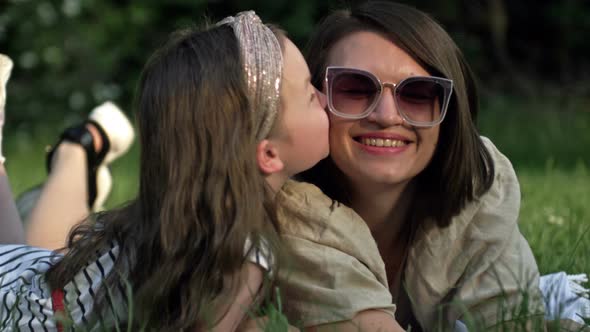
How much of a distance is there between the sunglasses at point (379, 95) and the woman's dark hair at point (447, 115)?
58 millimetres

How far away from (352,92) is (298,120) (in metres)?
0.18

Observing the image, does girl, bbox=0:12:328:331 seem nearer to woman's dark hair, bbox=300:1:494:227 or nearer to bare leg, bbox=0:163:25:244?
woman's dark hair, bbox=300:1:494:227

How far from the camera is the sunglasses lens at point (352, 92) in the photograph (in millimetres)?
2182

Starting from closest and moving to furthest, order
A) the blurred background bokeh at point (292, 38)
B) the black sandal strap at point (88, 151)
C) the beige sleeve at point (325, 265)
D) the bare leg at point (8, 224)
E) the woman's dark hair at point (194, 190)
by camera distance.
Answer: the woman's dark hair at point (194, 190)
the beige sleeve at point (325, 265)
the bare leg at point (8, 224)
the black sandal strap at point (88, 151)
the blurred background bokeh at point (292, 38)

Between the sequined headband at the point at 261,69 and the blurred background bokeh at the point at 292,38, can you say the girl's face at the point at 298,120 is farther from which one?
the blurred background bokeh at the point at 292,38

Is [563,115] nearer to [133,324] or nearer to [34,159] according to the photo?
[34,159]

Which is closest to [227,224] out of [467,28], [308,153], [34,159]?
[308,153]

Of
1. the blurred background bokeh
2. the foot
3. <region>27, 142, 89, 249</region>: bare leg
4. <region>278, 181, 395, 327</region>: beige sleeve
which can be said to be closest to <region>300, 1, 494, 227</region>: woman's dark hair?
<region>278, 181, 395, 327</region>: beige sleeve

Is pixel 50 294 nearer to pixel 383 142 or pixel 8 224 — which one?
pixel 8 224

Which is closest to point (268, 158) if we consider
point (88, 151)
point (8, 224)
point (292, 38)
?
point (8, 224)

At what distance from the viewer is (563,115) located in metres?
7.58

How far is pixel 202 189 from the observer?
6.44ft

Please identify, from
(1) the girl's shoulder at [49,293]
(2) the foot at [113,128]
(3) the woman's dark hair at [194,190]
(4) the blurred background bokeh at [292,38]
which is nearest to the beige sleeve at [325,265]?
(3) the woman's dark hair at [194,190]

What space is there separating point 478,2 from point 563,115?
179 cm
